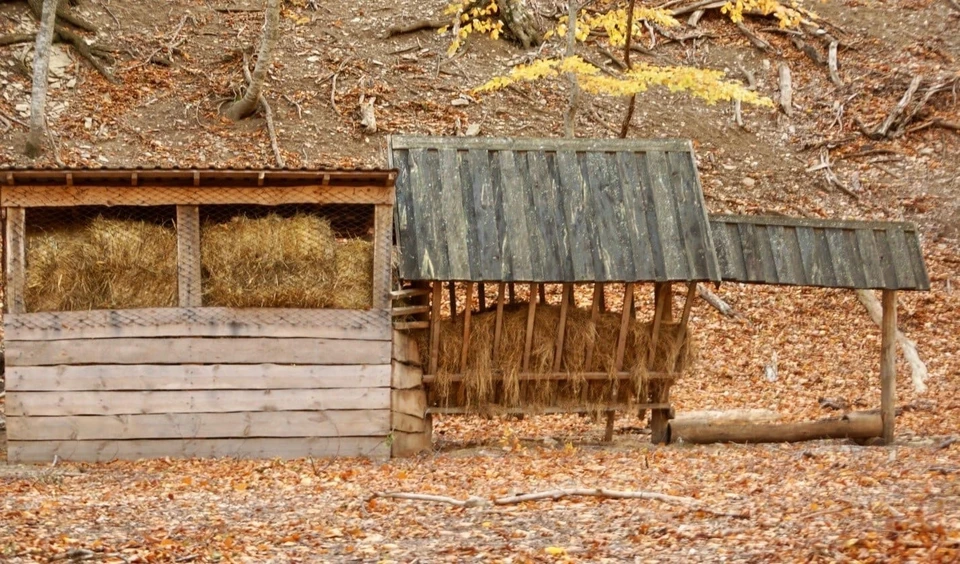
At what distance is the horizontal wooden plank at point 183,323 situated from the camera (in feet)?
40.8

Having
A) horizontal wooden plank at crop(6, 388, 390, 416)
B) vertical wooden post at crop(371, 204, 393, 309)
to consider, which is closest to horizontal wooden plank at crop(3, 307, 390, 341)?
vertical wooden post at crop(371, 204, 393, 309)

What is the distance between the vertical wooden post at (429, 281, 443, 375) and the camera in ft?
43.5

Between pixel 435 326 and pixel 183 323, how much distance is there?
2878 mm

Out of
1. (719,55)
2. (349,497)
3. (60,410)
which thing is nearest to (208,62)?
(719,55)

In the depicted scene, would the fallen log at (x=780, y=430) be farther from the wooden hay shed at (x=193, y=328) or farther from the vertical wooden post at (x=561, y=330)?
the wooden hay shed at (x=193, y=328)

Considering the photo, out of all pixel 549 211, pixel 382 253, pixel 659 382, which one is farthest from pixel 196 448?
pixel 659 382

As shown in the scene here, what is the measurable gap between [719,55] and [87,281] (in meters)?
19.7

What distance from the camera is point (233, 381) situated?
1263cm

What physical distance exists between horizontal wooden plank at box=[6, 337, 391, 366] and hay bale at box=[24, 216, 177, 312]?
0.43 meters

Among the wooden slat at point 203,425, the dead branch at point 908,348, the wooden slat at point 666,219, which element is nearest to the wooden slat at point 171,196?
the wooden slat at point 203,425

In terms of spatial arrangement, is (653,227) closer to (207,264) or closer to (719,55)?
(207,264)

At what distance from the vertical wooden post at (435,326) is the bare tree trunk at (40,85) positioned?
10846mm

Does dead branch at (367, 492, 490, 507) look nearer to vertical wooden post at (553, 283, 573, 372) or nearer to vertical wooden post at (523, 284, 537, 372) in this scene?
vertical wooden post at (523, 284, 537, 372)

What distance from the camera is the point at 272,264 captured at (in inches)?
495
